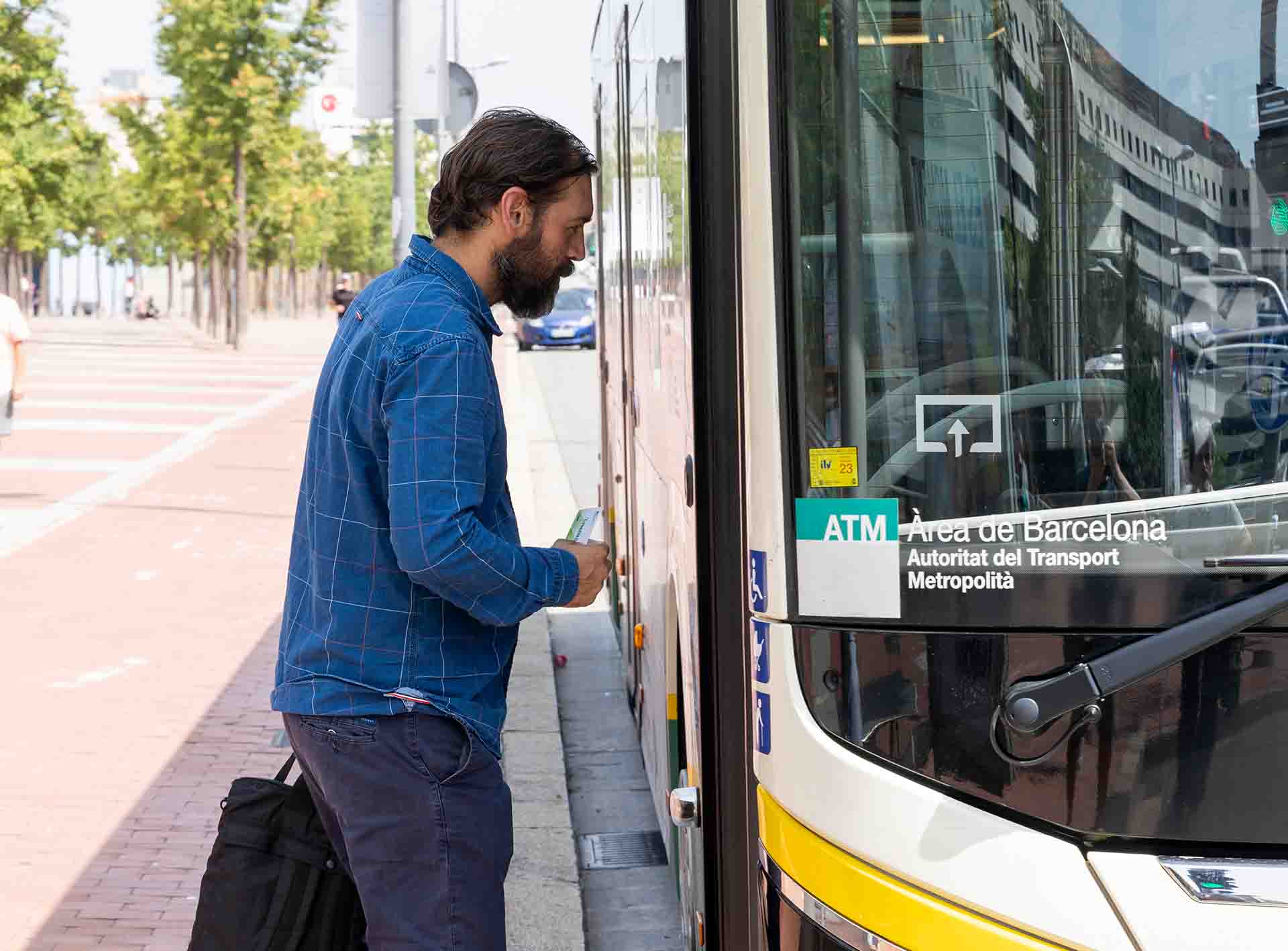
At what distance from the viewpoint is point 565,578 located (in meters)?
2.60

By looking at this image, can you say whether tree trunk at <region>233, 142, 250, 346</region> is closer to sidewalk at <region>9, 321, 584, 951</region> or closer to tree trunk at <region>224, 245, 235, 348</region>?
tree trunk at <region>224, 245, 235, 348</region>

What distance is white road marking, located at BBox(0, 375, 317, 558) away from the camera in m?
12.1

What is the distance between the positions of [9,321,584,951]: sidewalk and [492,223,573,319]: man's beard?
8.45 feet

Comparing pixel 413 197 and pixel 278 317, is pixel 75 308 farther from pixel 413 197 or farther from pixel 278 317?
pixel 413 197

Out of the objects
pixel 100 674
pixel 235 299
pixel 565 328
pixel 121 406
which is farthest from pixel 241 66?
pixel 100 674

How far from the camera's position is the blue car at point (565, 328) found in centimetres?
4178

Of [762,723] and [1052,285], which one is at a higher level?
[1052,285]

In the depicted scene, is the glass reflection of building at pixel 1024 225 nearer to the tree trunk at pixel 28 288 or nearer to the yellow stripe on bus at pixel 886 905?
the yellow stripe on bus at pixel 886 905

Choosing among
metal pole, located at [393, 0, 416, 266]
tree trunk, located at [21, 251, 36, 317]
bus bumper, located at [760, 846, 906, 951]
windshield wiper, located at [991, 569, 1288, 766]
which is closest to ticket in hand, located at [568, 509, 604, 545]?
bus bumper, located at [760, 846, 906, 951]

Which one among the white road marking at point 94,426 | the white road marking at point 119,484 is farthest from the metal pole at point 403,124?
the white road marking at point 94,426

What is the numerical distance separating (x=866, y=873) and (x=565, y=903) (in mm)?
2803

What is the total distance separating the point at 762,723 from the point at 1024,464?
56 centimetres

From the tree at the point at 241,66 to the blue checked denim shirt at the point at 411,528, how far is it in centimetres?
3722

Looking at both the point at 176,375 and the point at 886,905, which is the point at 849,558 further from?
the point at 176,375
